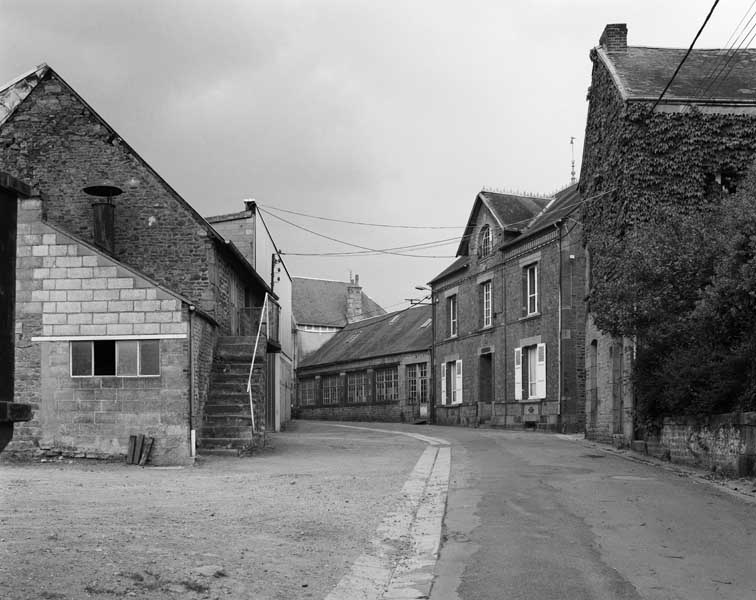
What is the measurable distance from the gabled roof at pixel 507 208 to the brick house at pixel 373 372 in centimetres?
808

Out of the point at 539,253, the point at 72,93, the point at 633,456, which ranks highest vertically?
the point at 72,93

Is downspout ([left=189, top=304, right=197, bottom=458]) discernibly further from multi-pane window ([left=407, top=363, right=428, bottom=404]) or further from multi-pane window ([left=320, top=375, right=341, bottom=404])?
multi-pane window ([left=320, top=375, right=341, bottom=404])

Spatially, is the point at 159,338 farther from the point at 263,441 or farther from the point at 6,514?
the point at 6,514

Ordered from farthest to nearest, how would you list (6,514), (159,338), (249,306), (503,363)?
(503,363) → (249,306) → (159,338) → (6,514)

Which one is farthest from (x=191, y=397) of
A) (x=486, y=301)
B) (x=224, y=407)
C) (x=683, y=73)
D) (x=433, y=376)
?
(x=433, y=376)

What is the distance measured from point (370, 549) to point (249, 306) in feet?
64.4

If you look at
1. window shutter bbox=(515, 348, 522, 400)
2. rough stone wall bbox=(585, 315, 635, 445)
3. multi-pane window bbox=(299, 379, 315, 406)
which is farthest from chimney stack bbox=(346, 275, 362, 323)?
rough stone wall bbox=(585, 315, 635, 445)

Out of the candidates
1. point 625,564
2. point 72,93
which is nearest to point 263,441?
point 72,93

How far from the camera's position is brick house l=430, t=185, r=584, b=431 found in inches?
1204

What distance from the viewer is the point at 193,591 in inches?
249

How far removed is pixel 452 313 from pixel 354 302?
30.0 m

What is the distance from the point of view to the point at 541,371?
106 ft

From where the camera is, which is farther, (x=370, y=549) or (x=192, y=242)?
(x=192, y=242)

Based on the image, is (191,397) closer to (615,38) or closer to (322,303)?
(615,38)
